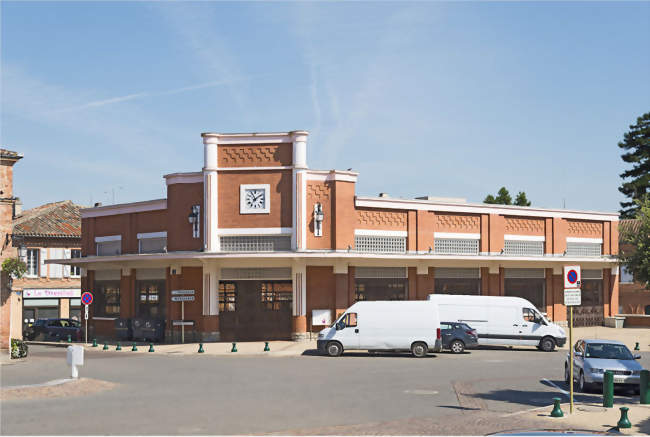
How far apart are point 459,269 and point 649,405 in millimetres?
24085

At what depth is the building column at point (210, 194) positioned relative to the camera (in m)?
36.8

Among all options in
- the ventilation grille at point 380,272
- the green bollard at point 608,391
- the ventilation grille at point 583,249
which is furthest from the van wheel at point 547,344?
the green bollard at point 608,391

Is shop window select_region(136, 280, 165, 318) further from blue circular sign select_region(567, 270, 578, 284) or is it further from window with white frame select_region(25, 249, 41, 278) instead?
blue circular sign select_region(567, 270, 578, 284)

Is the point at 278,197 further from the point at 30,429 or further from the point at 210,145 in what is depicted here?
the point at 30,429

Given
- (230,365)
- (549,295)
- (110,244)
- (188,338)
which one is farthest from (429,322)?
(110,244)

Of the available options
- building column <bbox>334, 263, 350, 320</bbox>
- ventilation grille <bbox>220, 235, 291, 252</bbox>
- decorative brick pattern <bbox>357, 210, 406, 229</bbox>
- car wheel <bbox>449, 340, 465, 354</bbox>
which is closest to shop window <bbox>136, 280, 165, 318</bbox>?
ventilation grille <bbox>220, 235, 291, 252</bbox>

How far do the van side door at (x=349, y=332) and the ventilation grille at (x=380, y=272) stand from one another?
8730 millimetres

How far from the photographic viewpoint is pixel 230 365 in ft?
87.0

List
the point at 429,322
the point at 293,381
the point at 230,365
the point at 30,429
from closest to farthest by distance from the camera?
1. the point at 30,429
2. the point at 293,381
3. the point at 230,365
4. the point at 429,322

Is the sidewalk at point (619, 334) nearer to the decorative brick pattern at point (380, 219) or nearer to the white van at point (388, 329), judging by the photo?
the white van at point (388, 329)

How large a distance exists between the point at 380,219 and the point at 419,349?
1076 centimetres

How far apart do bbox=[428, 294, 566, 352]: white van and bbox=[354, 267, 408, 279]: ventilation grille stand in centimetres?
625

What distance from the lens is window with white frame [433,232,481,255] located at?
4134 cm

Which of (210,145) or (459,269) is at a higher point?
(210,145)
